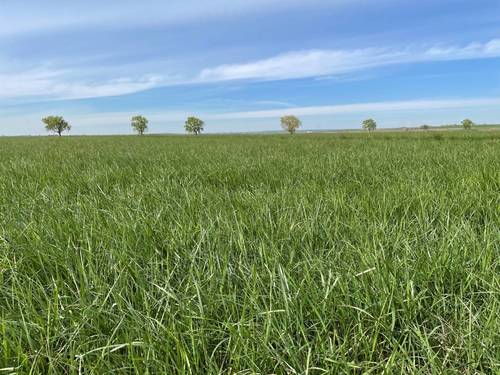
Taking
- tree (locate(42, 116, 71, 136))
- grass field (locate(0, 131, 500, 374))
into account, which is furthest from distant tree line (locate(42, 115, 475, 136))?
grass field (locate(0, 131, 500, 374))

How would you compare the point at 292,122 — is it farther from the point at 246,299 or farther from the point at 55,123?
the point at 246,299

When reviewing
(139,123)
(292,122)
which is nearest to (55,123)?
(139,123)

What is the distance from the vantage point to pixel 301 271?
1.85 m

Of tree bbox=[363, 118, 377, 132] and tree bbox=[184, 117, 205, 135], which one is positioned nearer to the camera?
tree bbox=[184, 117, 205, 135]

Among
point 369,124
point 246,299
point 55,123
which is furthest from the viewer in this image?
point 369,124

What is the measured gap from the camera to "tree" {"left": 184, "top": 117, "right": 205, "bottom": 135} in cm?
14625

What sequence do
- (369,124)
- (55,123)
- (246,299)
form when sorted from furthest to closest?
(369,124)
(55,123)
(246,299)

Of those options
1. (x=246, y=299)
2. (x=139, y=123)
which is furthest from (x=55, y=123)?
(x=246, y=299)

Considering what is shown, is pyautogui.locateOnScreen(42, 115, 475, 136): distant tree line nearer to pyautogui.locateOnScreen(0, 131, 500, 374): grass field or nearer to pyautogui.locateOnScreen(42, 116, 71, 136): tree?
pyautogui.locateOnScreen(42, 116, 71, 136): tree

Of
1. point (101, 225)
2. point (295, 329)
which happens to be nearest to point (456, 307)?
point (295, 329)

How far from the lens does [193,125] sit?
146 metres

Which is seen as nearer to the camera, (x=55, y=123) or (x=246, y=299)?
(x=246, y=299)

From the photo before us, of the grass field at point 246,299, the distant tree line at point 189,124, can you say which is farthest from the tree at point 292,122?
the grass field at point 246,299

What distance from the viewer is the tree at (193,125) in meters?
146
